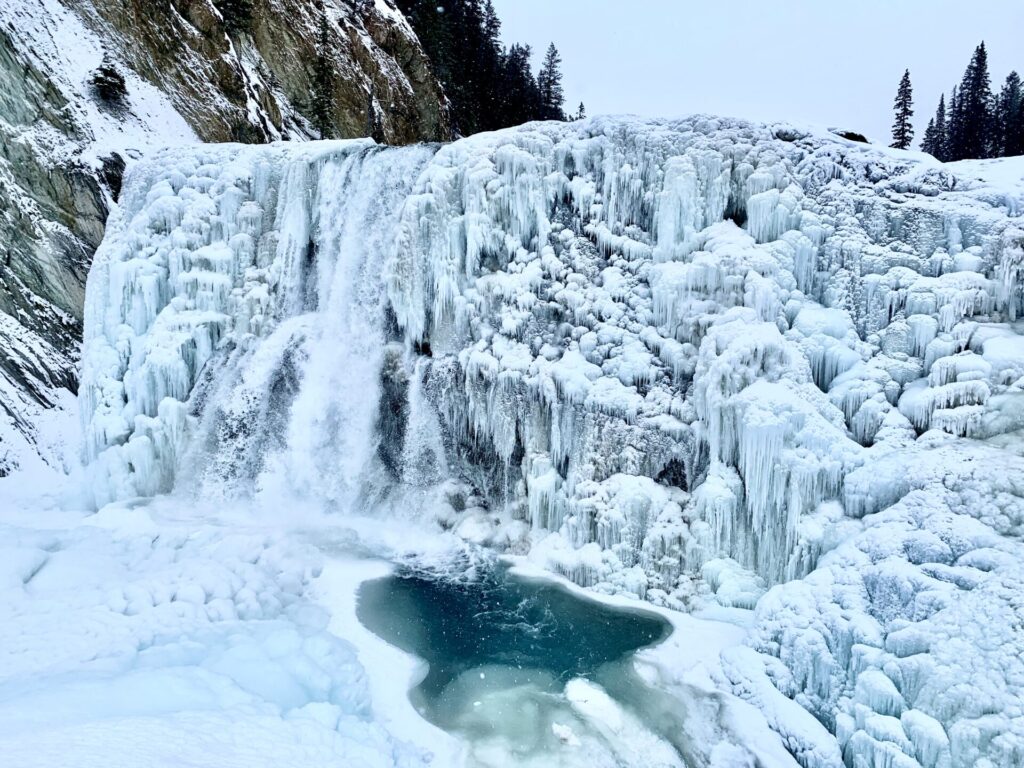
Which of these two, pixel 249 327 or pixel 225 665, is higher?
pixel 249 327

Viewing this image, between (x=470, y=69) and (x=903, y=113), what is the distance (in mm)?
22294

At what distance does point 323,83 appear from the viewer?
23.8 m

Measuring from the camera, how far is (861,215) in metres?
8.85

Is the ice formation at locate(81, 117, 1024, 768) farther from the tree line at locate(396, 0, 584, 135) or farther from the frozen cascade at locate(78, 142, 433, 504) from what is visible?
the tree line at locate(396, 0, 584, 135)

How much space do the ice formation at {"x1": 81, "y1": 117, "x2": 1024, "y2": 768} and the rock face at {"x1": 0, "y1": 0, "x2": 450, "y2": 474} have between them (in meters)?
1.06

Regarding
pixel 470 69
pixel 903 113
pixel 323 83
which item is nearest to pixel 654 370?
pixel 323 83

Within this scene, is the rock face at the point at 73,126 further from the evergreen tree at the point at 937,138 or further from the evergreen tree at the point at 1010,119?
the evergreen tree at the point at 937,138

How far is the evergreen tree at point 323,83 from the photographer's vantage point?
23.5 m

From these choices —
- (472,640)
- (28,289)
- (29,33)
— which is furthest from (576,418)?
(29,33)

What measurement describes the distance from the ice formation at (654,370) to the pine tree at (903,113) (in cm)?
2411

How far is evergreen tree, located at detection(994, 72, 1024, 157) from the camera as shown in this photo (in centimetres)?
2576

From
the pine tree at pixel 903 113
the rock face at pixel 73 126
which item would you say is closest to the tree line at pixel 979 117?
the pine tree at pixel 903 113

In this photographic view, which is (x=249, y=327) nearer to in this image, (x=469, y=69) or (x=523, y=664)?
(x=523, y=664)

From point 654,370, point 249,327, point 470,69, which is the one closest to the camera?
point 654,370
